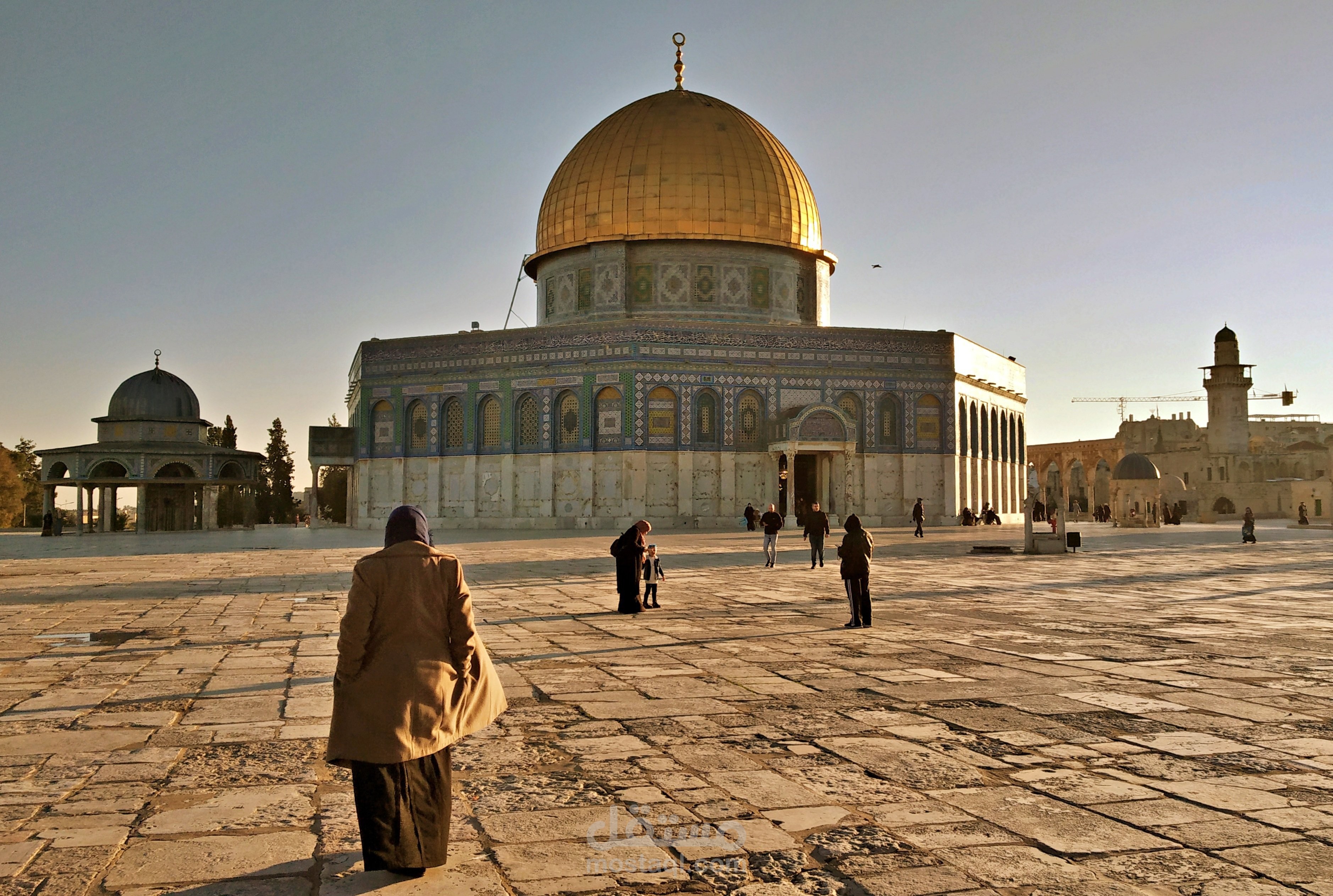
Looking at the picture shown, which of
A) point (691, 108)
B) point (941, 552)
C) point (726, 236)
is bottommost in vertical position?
point (941, 552)

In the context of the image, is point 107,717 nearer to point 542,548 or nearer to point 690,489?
point 542,548

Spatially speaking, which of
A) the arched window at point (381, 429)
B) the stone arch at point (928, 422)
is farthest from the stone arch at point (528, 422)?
the stone arch at point (928, 422)

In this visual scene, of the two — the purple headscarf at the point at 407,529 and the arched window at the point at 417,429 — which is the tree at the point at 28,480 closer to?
the arched window at the point at 417,429

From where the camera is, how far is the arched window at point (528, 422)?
A: 35469 mm

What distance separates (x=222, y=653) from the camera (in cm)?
792

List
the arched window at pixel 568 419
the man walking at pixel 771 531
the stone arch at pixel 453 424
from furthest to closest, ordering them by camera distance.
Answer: the stone arch at pixel 453 424 < the arched window at pixel 568 419 < the man walking at pixel 771 531

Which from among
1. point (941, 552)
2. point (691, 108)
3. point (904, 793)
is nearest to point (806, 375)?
point (691, 108)

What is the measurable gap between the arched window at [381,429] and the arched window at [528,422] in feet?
16.0

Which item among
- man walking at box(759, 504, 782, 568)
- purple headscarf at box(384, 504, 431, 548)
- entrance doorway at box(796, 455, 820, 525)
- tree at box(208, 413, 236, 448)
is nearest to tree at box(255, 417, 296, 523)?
tree at box(208, 413, 236, 448)

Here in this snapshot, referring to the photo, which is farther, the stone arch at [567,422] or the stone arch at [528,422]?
the stone arch at [528,422]

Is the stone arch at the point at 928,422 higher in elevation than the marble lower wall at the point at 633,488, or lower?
higher

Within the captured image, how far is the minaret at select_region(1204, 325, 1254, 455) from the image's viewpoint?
65.3 metres

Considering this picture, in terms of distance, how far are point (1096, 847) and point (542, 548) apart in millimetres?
19770

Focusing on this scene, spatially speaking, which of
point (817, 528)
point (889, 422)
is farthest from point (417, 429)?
point (817, 528)
